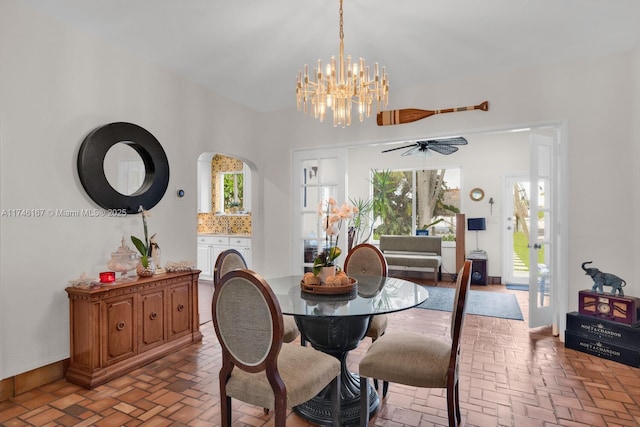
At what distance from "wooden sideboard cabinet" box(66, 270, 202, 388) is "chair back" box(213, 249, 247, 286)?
865 mm

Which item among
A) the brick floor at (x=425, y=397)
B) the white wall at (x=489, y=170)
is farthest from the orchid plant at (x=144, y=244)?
the white wall at (x=489, y=170)

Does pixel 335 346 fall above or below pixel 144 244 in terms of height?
below

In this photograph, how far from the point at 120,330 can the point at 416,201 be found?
20.3 ft

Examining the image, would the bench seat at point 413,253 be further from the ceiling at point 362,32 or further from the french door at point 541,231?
the ceiling at point 362,32

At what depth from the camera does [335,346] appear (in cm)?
221

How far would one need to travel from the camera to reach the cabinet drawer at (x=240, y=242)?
6.09 metres

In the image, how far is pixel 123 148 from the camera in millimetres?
3248

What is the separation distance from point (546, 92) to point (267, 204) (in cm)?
347

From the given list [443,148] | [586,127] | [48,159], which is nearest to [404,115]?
[586,127]

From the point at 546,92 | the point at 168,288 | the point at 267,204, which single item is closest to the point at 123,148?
the point at 168,288

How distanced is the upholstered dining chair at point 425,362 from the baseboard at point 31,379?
91.4 inches

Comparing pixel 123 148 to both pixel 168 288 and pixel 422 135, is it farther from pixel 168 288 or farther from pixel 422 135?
pixel 422 135

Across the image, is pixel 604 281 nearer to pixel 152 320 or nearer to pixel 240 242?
pixel 152 320

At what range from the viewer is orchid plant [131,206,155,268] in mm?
3125
